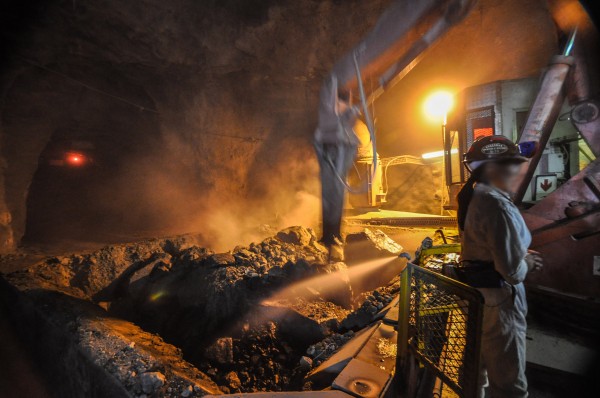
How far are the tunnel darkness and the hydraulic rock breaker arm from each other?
6075mm

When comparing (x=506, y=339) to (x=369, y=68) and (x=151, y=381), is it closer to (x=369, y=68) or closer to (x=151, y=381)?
(x=151, y=381)

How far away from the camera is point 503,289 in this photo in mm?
1964

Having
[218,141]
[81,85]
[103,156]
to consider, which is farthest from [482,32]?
[103,156]

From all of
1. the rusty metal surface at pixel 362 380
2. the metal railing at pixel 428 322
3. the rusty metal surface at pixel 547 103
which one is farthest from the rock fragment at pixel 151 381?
the rusty metal surface at pixel 547 103

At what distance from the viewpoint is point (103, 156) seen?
28.3ft

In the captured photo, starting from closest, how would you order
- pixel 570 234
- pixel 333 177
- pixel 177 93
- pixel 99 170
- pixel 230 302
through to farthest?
pixel 570 234, pixel 230 302, pixel 333 177, pixel 177 93, pixel 99 170

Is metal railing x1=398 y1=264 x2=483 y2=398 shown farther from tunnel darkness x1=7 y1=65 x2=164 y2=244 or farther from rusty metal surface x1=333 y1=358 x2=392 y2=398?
tunnel darkness x1=7 y1=65 x2=164 y2=244

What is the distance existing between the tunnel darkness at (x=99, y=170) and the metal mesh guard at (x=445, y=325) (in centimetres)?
755

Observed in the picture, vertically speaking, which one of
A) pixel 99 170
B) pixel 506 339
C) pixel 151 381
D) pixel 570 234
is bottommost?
pixel 151 381

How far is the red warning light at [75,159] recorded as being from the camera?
847 centimetres

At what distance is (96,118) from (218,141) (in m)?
3.50

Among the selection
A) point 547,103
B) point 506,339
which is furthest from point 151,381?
point 547,103

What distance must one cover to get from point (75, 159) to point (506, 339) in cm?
1117

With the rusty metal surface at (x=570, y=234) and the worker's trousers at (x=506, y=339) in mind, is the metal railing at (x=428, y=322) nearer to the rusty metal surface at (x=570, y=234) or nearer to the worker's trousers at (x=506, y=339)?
the worker's trousers at (x=506, y=339)
